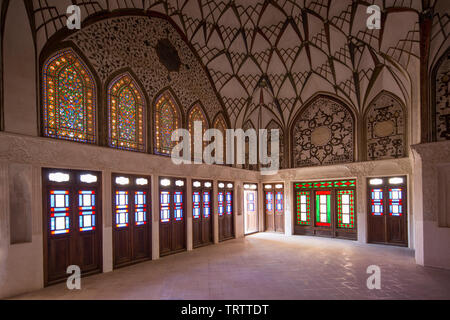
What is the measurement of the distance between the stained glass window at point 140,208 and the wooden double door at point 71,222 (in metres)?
1.04

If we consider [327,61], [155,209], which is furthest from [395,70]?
[155,209]

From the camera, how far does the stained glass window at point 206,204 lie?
9664mm

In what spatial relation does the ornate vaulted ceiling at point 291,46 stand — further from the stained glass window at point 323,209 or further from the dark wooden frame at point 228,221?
the stained glass window at point 323,209

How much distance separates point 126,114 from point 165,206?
2.83 metres

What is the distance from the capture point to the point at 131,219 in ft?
23.7

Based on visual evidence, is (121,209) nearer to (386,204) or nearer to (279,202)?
(279,202)

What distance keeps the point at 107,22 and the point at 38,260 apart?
5.54 meters

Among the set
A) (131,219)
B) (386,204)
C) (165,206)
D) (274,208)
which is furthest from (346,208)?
(131,219)

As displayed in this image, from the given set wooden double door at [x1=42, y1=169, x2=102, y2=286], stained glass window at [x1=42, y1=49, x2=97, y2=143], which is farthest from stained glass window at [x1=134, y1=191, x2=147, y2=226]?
stained glass window at [x1=42, y1=49, x2=97, y2=143]

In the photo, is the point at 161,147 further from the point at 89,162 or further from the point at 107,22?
the point at 107,22

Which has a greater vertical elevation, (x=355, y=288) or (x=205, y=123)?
(x=205, y=123)

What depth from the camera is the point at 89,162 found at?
6.21 meters

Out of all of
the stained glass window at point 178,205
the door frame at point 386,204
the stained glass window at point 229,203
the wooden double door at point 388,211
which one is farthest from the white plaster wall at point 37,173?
the wooden double door at point 388,211

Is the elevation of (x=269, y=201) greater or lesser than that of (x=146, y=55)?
lesser
